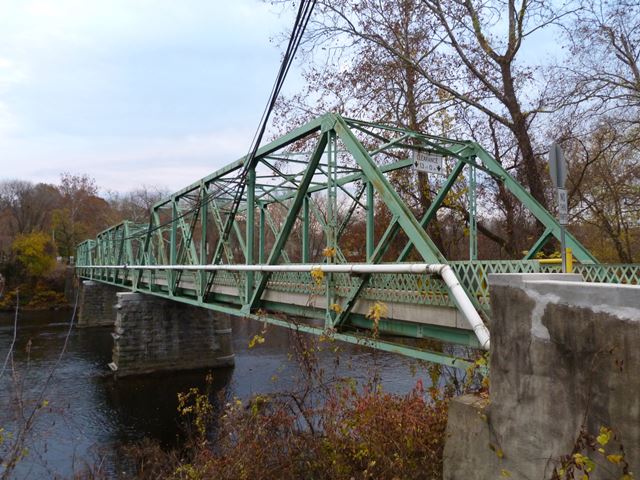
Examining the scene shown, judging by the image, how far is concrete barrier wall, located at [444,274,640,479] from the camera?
117 inches

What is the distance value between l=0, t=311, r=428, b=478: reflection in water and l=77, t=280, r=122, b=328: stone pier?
824 cm

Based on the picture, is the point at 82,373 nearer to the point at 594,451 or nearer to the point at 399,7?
the point at 399,7

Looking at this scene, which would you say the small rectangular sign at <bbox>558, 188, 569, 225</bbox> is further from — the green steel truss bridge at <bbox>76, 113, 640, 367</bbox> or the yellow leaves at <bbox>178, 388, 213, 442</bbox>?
the yellow leaves at <bbox>178, 388, 213, 442</bbox>

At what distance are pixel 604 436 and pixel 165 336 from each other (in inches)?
858

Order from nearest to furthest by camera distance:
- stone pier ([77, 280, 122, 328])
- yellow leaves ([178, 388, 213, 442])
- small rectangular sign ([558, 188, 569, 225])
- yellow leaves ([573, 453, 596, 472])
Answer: yellow leaves ([573, 453, 596, 472]) < small rectangular sign ([558, 188, 569, 225]) < yellow leaves ([178, 388, 213, 442]) < stone pier ([77, 280, 122, 328])

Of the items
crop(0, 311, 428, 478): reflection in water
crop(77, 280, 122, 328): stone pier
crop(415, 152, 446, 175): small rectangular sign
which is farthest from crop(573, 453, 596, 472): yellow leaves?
crop(77, 280, 122, 328): stone pier

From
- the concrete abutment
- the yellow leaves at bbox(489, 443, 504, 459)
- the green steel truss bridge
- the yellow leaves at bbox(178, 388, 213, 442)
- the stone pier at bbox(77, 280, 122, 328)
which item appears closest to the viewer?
the yellow leaves at bbox(489, 443, 504, 459)

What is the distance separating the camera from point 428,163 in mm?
8703

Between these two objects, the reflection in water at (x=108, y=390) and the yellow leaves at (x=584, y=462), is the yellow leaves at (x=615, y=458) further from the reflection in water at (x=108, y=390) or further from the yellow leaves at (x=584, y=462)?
the reflection in water at (x=108, y=390)

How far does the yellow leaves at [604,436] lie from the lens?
2908 mm

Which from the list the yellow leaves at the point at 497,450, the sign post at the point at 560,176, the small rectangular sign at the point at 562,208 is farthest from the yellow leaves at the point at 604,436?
the small rectangular sign at the point at 562,208

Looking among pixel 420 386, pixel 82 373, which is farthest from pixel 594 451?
pixel 82 373

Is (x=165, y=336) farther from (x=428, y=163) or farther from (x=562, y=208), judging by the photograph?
(x=562, y=208)

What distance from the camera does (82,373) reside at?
2170 cm
